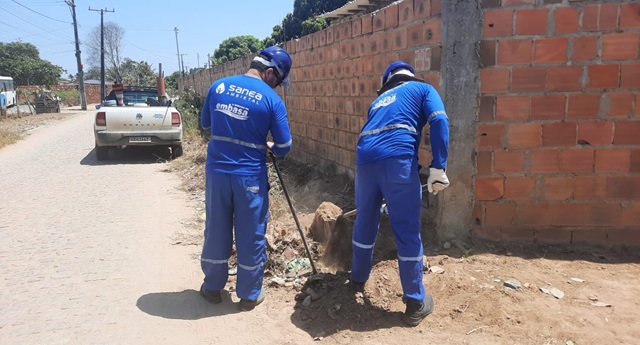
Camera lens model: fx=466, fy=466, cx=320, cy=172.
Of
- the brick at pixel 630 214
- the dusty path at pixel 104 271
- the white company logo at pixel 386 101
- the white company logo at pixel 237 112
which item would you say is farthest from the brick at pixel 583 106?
the dusty path at pixel 104 271

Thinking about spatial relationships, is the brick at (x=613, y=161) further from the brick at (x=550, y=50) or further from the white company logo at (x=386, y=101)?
the white company logo at (x=386, y=101)

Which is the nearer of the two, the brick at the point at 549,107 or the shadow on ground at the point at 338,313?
the shadow on ground at the point at 338,313

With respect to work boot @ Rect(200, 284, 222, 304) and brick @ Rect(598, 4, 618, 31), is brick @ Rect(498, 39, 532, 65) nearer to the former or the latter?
brick @ Rect(598, 4, 618, 31)

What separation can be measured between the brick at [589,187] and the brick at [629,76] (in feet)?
2.64

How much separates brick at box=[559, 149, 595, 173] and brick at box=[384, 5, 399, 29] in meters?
2.08

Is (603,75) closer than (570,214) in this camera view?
Yes

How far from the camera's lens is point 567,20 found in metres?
3.91

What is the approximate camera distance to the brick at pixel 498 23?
395 cm

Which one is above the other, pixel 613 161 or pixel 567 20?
pixel 567 20

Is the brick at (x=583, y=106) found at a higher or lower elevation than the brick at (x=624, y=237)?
higher

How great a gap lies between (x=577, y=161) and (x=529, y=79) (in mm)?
832

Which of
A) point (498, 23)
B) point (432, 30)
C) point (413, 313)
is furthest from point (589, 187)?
point (413, 313)

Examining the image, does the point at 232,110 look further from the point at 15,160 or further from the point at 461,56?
the point at 15,160

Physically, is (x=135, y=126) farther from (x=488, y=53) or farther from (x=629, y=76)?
(x=629, y=76)
